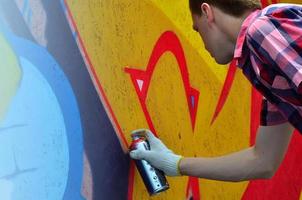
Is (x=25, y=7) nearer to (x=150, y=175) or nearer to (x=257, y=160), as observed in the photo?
(x=150, y=175)

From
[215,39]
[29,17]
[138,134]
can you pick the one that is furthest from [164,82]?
[29,17]

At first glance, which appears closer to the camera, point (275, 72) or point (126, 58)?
point (275, 72)

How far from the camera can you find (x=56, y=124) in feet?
7.80

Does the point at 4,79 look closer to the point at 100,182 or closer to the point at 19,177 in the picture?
the point at 19,177

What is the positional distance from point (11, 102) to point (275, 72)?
88 centimetres

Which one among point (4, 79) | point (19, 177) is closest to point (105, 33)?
point (4, 79)

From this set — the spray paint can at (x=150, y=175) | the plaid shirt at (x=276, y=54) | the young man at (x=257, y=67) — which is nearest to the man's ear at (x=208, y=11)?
the young man at (x=257, y=67)

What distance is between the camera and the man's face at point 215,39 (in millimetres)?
2279

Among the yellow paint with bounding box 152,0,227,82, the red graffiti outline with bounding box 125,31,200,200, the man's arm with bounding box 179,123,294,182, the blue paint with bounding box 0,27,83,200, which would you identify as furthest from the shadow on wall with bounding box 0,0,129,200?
the yellow paint with bounding box 152,0,227,82

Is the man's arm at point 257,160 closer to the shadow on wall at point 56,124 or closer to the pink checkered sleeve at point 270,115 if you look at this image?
the pink checkered sleeve at point 270,115

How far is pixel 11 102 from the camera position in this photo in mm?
2229

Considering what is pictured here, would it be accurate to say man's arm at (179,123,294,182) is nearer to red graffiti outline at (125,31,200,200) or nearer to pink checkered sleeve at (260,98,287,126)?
pink checkered sleeve at (260,98,287,126)

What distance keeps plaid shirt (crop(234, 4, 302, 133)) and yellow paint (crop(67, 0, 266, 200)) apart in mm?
736

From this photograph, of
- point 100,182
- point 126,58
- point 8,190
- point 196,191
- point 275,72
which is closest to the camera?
point 275,72
